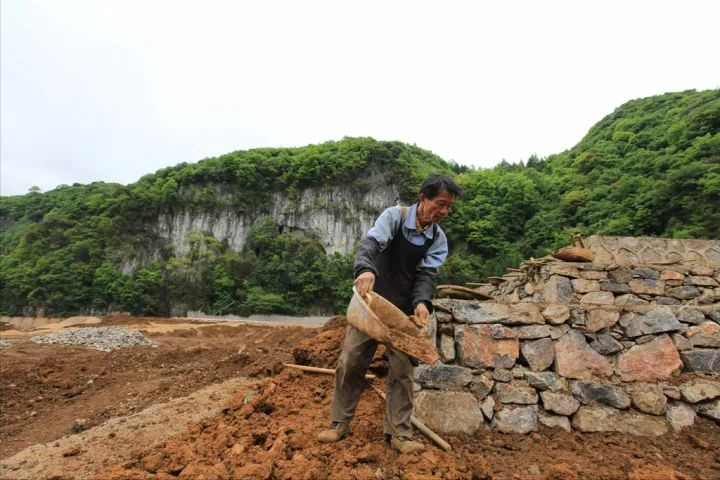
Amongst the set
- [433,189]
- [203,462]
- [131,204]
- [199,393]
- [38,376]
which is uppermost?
[131,204]

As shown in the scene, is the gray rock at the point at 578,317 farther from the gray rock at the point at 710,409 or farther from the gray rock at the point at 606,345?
the gray rock at the point at 710,409

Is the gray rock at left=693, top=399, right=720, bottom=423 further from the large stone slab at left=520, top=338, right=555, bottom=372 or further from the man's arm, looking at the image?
the man's arm

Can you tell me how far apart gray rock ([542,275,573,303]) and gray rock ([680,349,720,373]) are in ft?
6.14

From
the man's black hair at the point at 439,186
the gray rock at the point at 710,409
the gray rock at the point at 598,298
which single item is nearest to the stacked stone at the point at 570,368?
the gray rock at the point at 710,409

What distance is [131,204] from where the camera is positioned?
149ft

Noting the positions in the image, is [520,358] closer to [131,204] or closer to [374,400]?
[374,400]

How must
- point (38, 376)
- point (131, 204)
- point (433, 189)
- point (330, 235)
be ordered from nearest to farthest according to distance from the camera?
point (433, 189) < point (38, 376) < point (330, 235) < point (131, 204)

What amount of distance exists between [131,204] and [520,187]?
42653 millimetres

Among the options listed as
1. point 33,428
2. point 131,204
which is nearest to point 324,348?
point 33,428

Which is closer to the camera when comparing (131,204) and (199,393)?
(199,393)

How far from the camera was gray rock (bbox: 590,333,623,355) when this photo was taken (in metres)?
3.14

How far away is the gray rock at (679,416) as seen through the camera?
2869mm

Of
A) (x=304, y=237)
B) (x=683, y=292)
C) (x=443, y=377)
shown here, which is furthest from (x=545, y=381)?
(x=304, y=237)

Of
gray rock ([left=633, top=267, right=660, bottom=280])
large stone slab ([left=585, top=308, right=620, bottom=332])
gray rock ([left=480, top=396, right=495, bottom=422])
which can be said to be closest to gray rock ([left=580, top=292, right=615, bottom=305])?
gray rock ([left=633, top=267, right=660, bottom=280])
